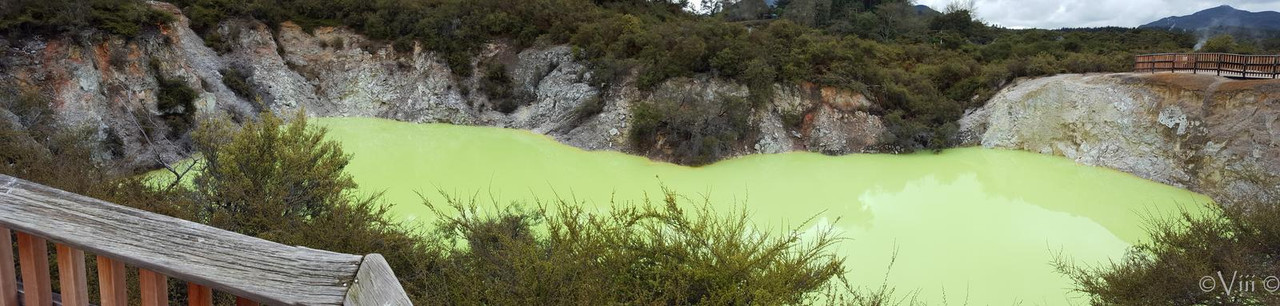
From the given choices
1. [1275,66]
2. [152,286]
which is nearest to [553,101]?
[1275,66]

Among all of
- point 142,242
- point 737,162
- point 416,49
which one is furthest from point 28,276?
point 416,49

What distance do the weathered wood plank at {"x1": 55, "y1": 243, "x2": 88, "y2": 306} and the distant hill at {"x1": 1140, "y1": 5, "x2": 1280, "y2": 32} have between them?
4413 centimetres

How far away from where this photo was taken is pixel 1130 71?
18.3 metres

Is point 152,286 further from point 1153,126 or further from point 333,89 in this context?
point 333,89

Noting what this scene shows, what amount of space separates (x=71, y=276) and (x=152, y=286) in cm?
25

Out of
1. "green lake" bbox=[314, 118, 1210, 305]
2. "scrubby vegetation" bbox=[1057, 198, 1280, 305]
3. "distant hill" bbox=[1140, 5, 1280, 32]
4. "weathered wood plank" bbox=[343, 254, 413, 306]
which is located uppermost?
"distant hill" bbox=[1140, 5, 1280, 32]

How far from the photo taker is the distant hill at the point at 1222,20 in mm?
34894

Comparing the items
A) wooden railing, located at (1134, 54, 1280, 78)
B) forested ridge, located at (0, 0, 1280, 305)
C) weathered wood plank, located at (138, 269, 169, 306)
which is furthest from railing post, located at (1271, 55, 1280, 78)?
weathered wood plank, located at (138, 269, 169, 306)

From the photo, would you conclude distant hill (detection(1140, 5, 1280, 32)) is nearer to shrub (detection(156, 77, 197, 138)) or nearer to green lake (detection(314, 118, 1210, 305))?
green lake (detection(314, 118, 1210, 305))

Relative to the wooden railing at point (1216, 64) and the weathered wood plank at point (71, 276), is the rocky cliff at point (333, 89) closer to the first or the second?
the wooden railing at point (1216, 64)

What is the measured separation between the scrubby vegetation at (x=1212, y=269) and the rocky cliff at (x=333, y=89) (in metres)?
10.9

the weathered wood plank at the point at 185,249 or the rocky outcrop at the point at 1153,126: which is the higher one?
the weathered wood plank at the point at 185,249

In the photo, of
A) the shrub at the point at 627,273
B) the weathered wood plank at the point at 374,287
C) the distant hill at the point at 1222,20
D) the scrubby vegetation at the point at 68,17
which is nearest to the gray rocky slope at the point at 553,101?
the scrubby vegetation at the point at 68,17

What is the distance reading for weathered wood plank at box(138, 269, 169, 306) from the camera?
3.95ft
